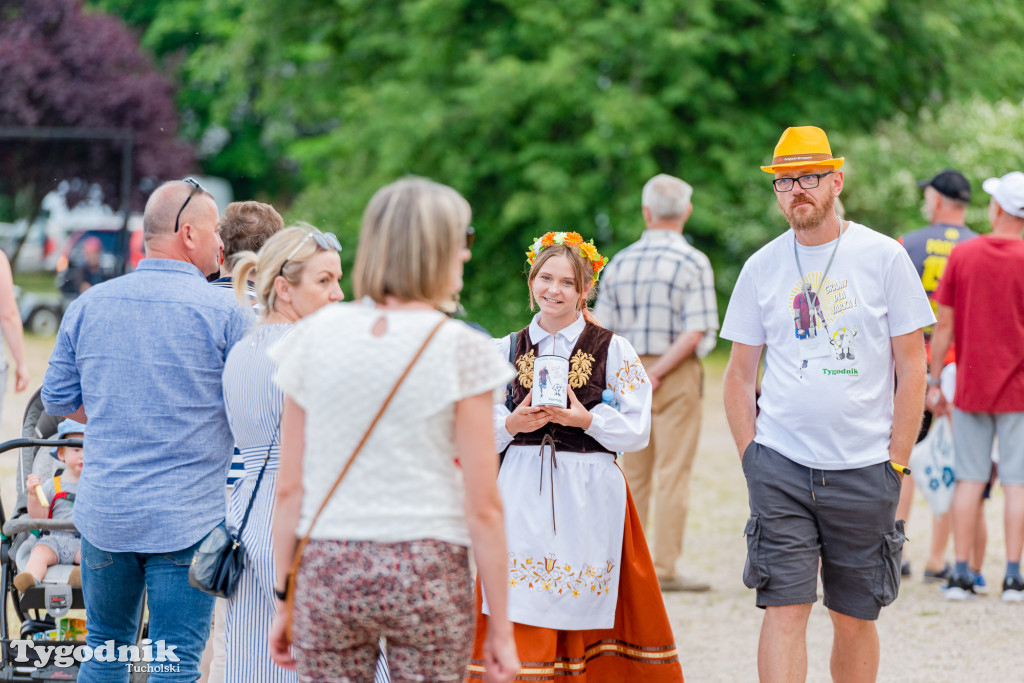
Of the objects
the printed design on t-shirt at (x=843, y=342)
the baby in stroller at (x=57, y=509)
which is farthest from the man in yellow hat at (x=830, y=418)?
the baby in stroller at (x=57, y=509)

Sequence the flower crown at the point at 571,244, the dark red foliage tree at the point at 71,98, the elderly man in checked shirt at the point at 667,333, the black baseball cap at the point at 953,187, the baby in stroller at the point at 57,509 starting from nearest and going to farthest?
the baby in stroller at the point at 57,509 → the flower crown at the point at 571,244 → the elderly man in checked shirt at the point at 667,333 → the black baseball cap at the point at 953,187 → the dark red foliage tree at the point at 71,98

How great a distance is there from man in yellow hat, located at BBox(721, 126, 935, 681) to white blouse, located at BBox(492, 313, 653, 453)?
17.4 inches

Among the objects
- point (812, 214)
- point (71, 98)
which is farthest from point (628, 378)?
point (71, 98)

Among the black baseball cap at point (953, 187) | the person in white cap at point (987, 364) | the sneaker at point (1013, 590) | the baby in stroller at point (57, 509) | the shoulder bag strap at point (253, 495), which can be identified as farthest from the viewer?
the black baseball cap at point (953, 187)

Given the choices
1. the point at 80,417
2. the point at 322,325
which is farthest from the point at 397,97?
the point at 322,325

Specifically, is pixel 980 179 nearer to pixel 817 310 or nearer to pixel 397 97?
pixel 397 97

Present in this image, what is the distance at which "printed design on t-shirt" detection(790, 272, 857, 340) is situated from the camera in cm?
413

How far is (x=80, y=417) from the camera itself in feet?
14.8

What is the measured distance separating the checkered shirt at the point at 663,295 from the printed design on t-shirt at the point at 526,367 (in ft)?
8.61

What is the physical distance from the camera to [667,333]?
7.11 m

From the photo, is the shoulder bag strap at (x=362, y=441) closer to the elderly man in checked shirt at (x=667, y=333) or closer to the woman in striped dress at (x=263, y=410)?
the woman in striped dress at (x=263, y=410)

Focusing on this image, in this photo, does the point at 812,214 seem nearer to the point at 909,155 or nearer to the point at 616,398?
the point at 616,398

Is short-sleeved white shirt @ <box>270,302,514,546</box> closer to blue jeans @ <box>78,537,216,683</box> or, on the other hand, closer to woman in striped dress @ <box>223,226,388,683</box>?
woman in striped dress @ <box>223,226,388,683</box>

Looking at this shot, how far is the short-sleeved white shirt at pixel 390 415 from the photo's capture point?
2.66m
